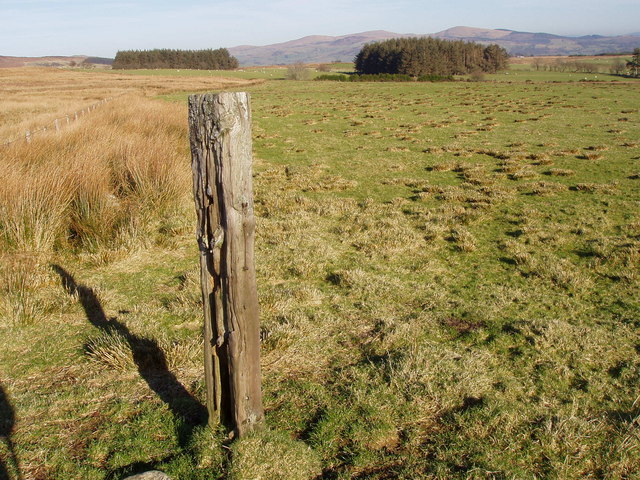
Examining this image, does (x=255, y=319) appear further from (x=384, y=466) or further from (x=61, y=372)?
(x=61, y=372)

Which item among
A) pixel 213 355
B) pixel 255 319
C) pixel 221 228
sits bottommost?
pixel 213 355

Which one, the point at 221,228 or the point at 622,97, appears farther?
the point at 622,97

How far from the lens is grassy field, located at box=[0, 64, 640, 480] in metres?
3.13

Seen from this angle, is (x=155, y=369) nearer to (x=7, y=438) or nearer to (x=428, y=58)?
(x=7, y=438)

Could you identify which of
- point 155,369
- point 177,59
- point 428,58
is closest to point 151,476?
point 155,369

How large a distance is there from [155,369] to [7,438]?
3.76 feet

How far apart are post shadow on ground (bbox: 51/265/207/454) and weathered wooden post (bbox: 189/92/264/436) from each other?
0.31 meters

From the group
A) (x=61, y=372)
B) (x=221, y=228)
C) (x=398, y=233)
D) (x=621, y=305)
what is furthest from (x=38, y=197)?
(x=621, y=305)

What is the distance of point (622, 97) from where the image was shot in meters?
30.7

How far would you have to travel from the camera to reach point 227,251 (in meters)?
2.85

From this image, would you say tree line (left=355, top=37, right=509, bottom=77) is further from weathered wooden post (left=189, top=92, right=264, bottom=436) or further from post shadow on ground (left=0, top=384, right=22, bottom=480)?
post shadow on ground (left=0, top=384, right=22, bottom=480)

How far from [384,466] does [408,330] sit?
1826mm

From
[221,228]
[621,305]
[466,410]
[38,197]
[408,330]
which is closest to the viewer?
[221,228]

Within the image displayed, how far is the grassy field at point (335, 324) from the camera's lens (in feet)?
10.3
